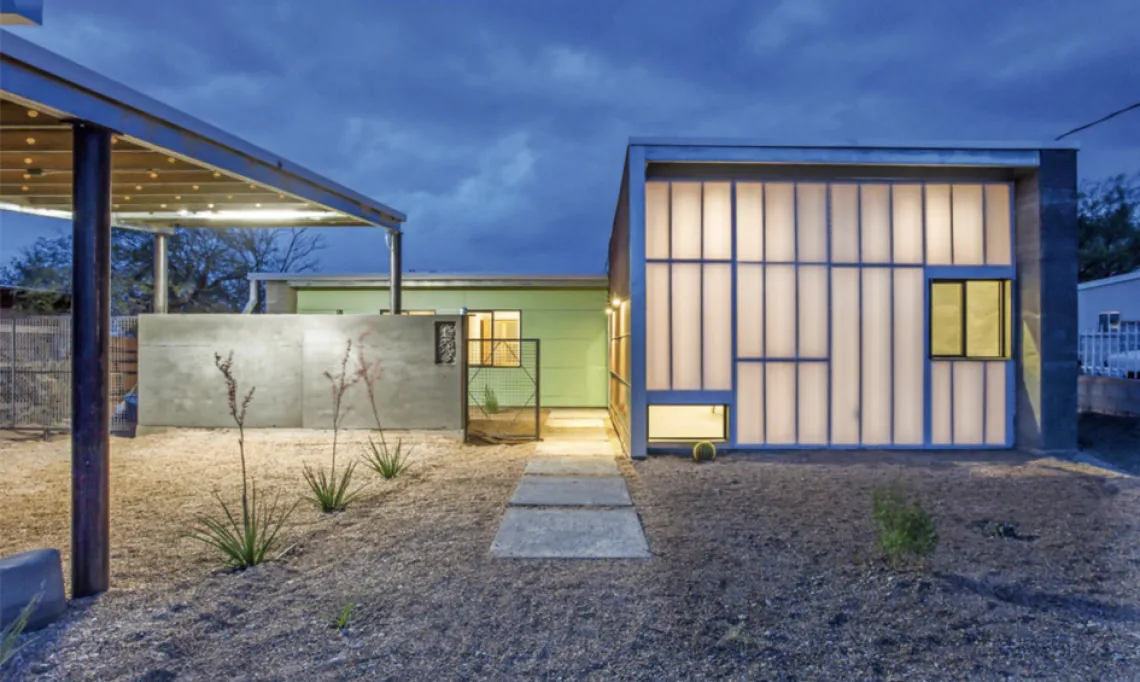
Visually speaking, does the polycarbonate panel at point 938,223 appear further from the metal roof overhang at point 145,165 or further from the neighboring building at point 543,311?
the metal roof overhang at point 145,165

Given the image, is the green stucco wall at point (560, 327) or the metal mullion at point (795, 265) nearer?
the metal mullion at point (795, 265)

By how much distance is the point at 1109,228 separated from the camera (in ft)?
78.2

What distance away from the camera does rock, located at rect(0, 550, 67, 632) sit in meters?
3.07

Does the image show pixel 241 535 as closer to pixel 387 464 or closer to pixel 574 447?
pixel 387 464

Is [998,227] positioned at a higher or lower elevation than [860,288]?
higher

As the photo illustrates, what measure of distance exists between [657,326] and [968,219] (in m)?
4.63

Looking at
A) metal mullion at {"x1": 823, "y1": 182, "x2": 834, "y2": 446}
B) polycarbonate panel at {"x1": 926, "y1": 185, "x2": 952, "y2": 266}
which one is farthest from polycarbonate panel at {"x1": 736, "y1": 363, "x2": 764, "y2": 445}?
polycarbonate panel at {"x1": 926, "y1": 185, "x2": 952, "y2": 266}

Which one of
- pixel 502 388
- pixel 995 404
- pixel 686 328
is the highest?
pixel 686 328

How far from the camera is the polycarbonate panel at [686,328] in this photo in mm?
8219

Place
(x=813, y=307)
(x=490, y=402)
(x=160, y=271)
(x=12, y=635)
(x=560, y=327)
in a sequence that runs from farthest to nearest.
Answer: (x=560, y=327) < (x=490, y=402) < (x=160, y=271) < (x=813, y=307) < (x=12, y=635)

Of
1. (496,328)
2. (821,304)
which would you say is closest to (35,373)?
(496,328)

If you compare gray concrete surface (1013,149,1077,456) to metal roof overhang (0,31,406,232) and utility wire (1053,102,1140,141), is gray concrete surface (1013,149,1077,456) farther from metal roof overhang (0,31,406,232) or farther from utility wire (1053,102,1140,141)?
metal roof overhang (0,31,406,232)

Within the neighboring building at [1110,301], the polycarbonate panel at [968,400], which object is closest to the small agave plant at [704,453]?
the polycarbonate panel at [968,400]

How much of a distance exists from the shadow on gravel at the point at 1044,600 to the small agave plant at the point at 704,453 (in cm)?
401
